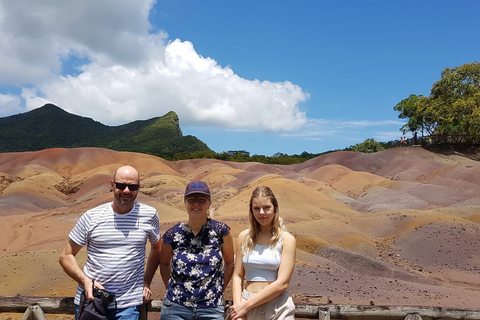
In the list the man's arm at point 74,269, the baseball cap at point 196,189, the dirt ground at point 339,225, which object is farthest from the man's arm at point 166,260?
the dirt ground at point 339,225

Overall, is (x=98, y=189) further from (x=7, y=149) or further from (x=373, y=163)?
(x=7, y=149)

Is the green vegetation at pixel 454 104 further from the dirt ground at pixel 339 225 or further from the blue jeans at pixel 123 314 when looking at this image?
the blue jeans at pixel 123 314

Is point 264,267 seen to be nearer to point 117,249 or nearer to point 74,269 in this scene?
point 117,249

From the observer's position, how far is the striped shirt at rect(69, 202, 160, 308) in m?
3.39

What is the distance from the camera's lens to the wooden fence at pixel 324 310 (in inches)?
151

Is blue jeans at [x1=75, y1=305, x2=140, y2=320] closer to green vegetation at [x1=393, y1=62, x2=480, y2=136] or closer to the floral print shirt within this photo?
the floral print shirt

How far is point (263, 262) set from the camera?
129 inches

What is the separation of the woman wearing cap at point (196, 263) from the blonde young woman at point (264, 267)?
0.53 ft

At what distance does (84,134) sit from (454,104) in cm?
11691

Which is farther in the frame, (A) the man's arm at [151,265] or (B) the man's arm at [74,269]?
(A) the man's arm at [151,265]

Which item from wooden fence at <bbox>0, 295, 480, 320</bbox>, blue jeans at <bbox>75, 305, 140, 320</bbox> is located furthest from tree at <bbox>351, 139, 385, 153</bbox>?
blue jeans at <bbox>75, 305, 140, 320</bbox>

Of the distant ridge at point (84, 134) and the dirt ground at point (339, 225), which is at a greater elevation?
the distant ridge at point (84, 134)

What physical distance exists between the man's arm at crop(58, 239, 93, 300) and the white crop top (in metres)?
1.27

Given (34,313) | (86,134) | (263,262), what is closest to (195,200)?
(263,262)
